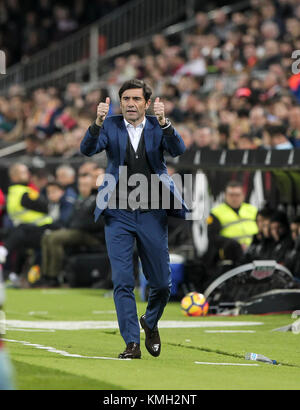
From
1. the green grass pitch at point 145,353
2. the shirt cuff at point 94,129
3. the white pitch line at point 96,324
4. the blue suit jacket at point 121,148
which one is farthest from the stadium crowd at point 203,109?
the shirt cuff at point 94,129

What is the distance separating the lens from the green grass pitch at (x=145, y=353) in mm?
8091

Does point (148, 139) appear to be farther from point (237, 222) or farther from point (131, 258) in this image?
point (237, 222)

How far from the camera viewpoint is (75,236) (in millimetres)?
19578

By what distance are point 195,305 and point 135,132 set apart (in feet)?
15.7

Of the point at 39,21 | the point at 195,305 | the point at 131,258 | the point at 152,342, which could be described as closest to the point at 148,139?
the point at 131,258

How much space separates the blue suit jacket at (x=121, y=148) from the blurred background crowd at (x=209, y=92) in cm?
659

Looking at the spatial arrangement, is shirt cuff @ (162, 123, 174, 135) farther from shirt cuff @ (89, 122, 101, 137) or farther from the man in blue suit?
shirt cuff @ (89, 122, 101, 137)

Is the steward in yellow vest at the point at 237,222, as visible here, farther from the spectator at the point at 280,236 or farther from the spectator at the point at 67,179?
the spectator at the point at 67,179

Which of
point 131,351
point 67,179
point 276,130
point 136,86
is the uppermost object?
point 136,86

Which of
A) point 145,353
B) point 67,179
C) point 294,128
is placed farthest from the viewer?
point 67,179

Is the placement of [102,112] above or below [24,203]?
above

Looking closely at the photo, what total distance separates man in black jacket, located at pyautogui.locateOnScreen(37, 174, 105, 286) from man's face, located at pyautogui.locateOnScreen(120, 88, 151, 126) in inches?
380
